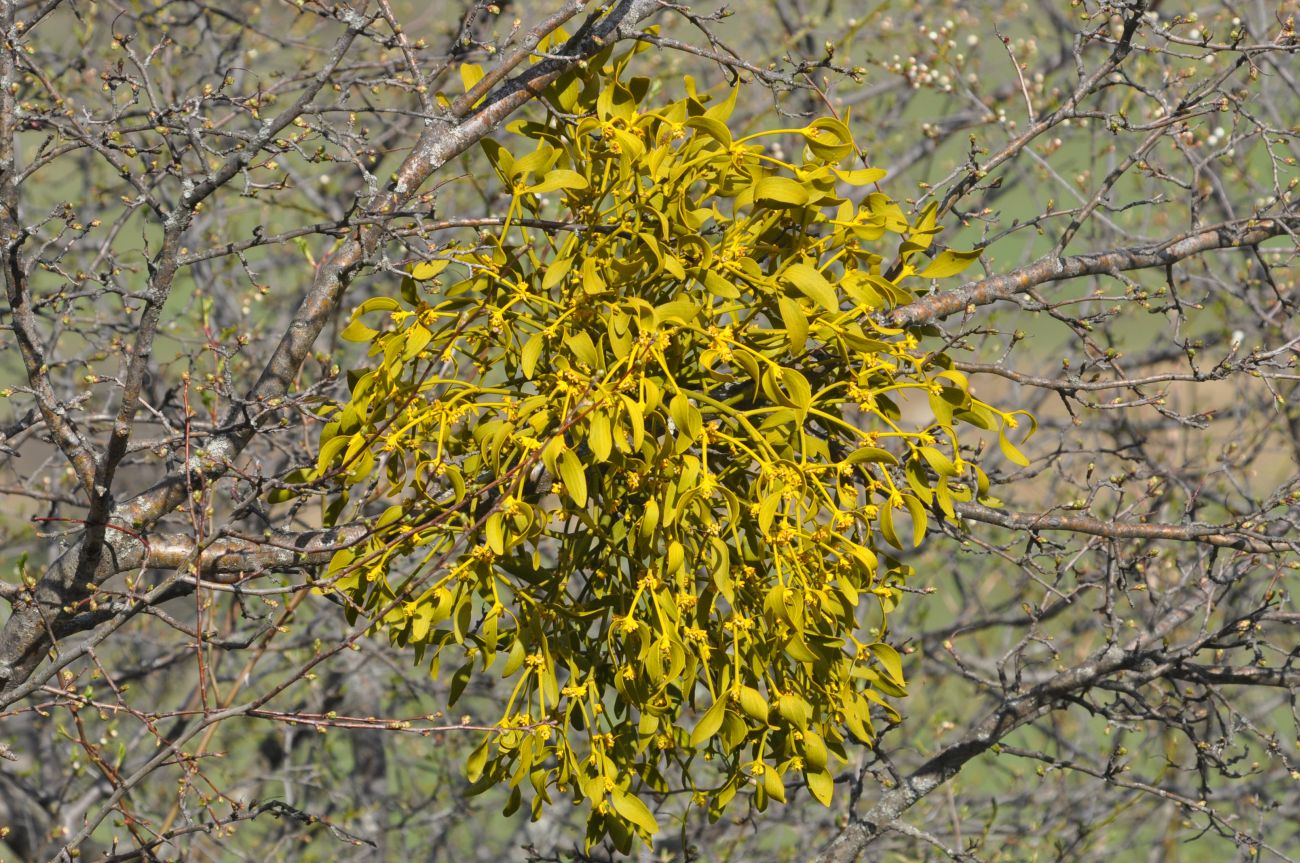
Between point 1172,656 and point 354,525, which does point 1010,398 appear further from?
point 354,525

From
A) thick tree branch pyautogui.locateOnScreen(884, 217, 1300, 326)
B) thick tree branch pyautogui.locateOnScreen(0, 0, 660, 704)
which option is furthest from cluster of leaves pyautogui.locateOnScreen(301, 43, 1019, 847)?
thick tree branch pyautogui.locateOnScreen(884, 217, 1300, 326)

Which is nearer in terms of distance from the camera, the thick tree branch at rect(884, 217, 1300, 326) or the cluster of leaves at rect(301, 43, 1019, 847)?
the cluster of leaves at rect(301, 43, 1019, 847)

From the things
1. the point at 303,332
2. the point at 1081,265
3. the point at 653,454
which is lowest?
the point at 653,454

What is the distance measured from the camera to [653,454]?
1912 millimetres

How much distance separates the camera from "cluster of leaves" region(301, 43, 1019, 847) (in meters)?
1.92

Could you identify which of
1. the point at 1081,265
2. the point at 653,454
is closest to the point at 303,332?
the point at 653,454

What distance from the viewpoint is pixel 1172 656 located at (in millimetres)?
2664

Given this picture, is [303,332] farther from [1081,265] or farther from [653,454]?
[1081,265]

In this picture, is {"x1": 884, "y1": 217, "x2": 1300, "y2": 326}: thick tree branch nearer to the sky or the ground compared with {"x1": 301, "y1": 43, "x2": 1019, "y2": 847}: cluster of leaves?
nearer to the sky

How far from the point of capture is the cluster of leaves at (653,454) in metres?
1.92

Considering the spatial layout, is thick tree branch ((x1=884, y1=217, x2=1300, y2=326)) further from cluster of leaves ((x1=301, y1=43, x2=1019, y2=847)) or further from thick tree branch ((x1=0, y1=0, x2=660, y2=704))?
thick tree branch ((x1=0, y1=0, x2=660, y2=704))

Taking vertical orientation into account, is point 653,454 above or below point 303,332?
below

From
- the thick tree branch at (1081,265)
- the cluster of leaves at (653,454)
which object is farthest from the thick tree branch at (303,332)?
the thick tree branch at (1081,265)

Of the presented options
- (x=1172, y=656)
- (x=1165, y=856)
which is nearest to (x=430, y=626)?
(x=1172, y=656)
